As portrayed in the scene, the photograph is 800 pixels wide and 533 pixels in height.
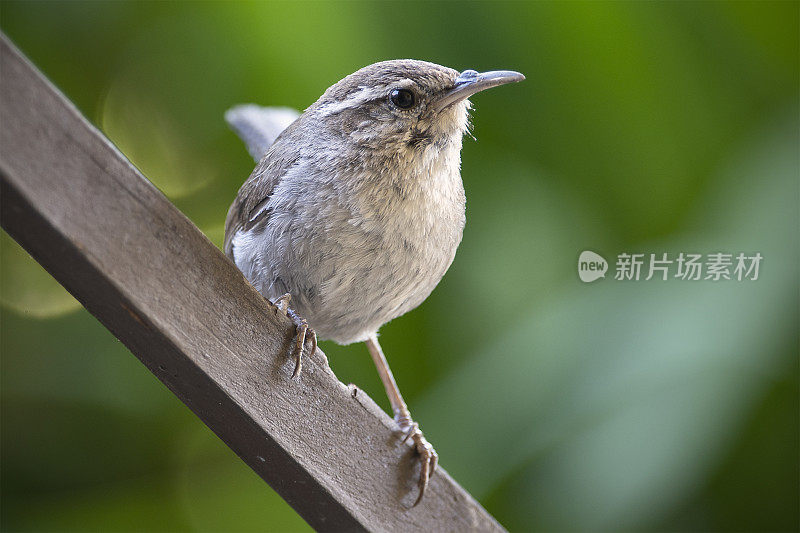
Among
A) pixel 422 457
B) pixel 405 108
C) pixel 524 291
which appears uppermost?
pixel 405 108

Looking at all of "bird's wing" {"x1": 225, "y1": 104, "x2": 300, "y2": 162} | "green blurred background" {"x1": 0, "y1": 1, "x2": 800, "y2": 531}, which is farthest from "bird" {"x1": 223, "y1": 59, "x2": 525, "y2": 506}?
"green blurred background" {"x1": 0, "y1": 1, "x2": 800, "y2": 531}

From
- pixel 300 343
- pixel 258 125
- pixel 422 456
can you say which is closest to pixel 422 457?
pixel 422 456

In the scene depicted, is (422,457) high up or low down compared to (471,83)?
down

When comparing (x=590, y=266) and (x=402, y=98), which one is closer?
(x=402, y=98)

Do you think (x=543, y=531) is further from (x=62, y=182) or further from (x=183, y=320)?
(x=62, y=182)

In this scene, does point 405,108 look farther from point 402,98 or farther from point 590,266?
point 590,266

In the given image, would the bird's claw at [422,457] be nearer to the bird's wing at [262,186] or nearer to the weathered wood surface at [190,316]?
the weathered wood surface at [190,316]
